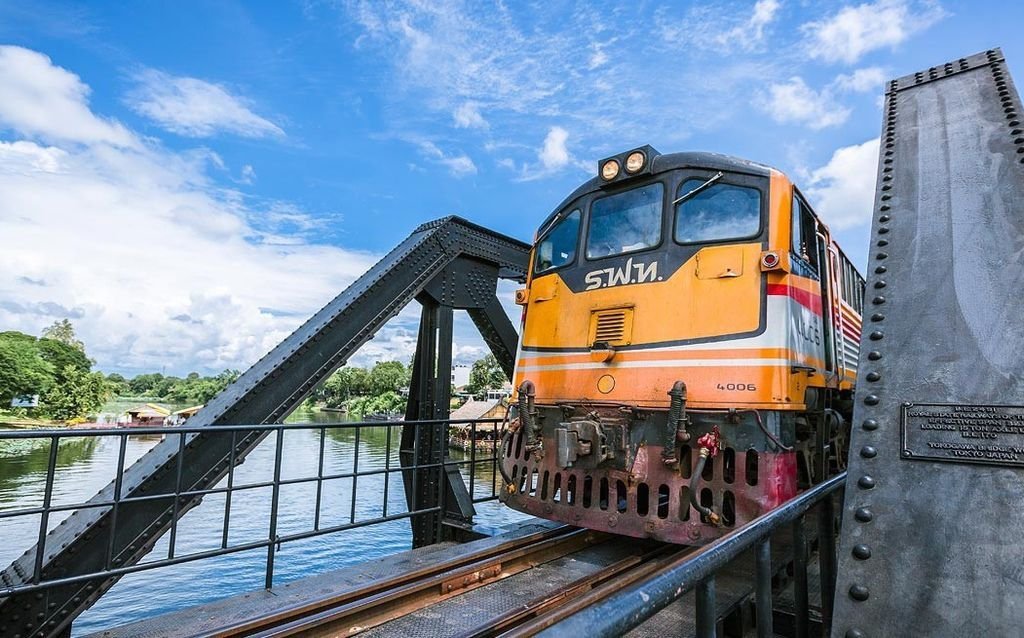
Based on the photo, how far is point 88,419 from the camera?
60312mm

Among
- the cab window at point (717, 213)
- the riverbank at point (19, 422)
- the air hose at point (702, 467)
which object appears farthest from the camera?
the riverbank at point (19, 422)

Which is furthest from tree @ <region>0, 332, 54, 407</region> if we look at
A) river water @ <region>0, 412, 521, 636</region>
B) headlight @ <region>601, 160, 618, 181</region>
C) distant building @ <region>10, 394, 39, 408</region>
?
headlight @ <region>601, 160, 618, 181</region>

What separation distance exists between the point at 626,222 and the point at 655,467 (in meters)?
2.38

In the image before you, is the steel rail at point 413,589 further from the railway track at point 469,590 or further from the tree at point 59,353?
the tree at point 59,353

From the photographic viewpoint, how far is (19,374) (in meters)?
51.0

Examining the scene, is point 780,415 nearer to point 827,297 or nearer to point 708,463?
point 708,463

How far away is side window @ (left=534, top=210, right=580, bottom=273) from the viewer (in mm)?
5789

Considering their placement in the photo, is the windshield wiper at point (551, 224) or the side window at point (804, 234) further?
the windshield wiper at point (551, 224)

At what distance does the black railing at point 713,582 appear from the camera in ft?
3.14

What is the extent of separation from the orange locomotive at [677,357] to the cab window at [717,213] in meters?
0.01

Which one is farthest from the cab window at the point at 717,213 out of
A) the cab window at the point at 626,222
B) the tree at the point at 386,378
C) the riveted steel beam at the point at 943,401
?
the tree at the point at 386,378

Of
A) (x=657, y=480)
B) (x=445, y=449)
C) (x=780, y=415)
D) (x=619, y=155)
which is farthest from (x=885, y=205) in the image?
(x=445, y=449)

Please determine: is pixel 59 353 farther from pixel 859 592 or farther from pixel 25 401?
pixel 859 592

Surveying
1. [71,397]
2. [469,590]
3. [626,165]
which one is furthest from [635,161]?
[71,397]
